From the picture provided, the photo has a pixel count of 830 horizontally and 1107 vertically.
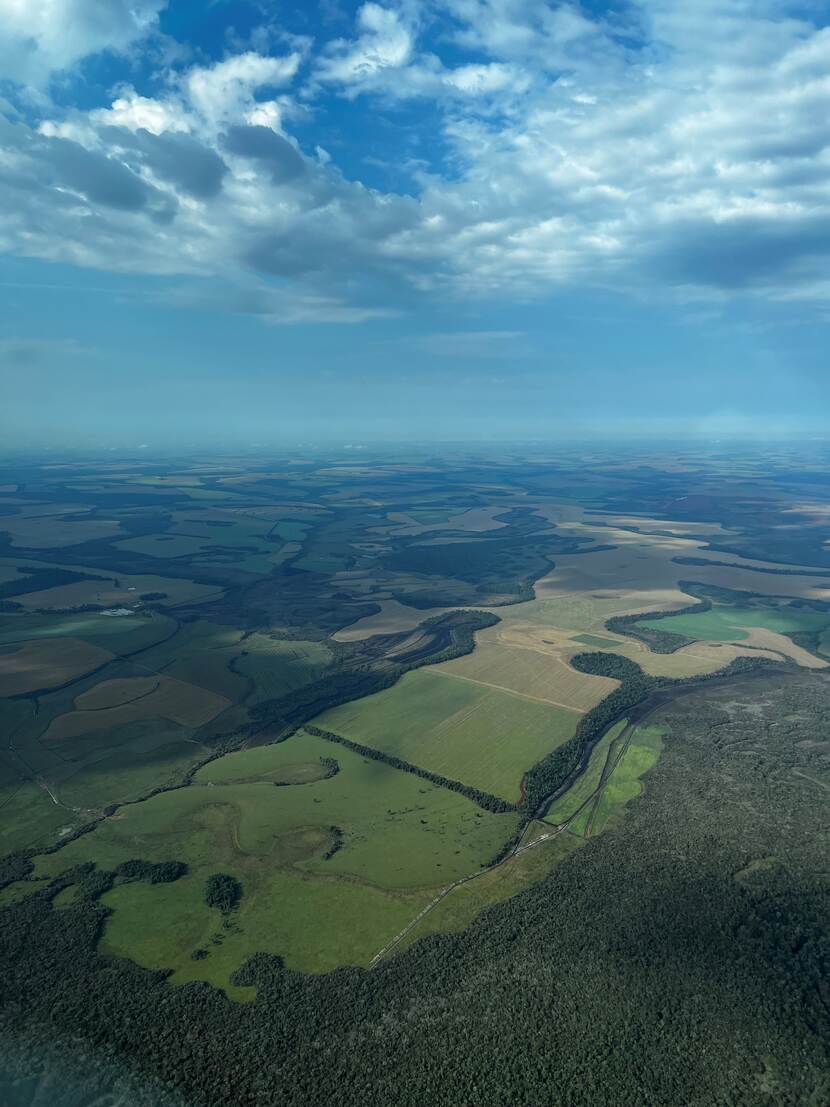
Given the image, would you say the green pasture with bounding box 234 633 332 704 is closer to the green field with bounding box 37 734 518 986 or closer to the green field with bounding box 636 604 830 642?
the green field with bounding box 37 734 518 986

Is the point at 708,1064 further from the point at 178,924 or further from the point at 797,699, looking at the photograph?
the point at 797,699

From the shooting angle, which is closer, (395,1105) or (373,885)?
(395,1105)

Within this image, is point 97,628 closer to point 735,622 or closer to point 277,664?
point 277,664

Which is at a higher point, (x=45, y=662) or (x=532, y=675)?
(x=45, y=662)

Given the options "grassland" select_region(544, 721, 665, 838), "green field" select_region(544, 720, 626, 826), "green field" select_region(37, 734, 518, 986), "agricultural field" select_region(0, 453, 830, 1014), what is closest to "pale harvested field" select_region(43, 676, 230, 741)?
"agricultural field" select_region(0, 453, 830, 1014)

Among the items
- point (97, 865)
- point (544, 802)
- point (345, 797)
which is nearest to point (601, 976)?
point (544, 802)

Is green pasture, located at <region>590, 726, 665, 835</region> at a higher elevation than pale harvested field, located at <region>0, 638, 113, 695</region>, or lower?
lower

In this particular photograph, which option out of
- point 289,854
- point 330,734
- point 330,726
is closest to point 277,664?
point 330,726
